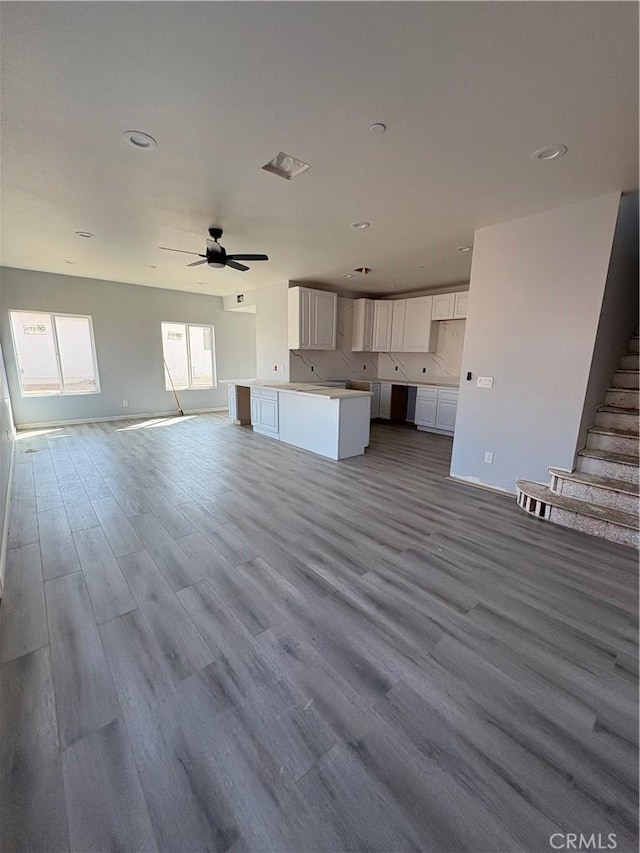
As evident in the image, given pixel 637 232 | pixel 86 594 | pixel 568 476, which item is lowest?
pixel 86 594

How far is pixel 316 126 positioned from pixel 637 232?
3190mm

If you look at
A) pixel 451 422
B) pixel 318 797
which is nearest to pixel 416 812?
pixel 318 797

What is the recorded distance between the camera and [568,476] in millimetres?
3062

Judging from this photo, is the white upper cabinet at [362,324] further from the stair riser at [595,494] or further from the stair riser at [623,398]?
the stair riser at [595,494]

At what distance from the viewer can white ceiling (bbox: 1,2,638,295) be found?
1.36m

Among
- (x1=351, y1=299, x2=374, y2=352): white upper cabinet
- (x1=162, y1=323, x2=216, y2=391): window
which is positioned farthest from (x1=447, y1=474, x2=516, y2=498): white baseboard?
(x1=162, y1=323, x2=216, y2=391): window

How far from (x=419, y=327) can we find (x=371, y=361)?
148 cm

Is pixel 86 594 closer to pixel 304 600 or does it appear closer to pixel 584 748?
pixel 304 600

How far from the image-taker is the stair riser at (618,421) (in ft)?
10.5

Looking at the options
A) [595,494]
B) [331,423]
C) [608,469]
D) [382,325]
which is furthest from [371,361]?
[595,494]

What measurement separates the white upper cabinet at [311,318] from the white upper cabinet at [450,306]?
6.06 ft

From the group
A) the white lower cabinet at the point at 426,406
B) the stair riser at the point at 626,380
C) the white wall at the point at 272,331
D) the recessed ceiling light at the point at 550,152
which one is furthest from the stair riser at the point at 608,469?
the white wall at the point at 272,331

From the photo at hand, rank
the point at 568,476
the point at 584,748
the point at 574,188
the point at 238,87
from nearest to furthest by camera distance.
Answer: the point at 584,748 < the point at 238,87 < the point at 574,188 < the point at 568,476

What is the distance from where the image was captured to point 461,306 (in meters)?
5.82
